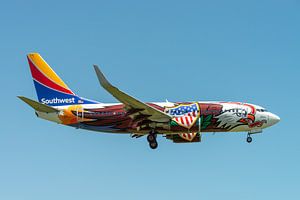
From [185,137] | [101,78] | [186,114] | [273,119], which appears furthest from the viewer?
[185,137]

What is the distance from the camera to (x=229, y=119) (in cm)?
7462

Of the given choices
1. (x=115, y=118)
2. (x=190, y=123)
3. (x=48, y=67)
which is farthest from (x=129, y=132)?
(x=48, y=67)

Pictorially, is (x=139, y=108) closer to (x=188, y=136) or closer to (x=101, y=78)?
(x=188, y=136)

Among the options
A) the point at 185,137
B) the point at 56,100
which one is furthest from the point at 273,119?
the point at 56,100

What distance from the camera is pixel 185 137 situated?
79.2m

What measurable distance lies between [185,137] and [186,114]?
557cm

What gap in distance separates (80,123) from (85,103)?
2.66m

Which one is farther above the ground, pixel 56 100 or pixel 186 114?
pixel 56 100

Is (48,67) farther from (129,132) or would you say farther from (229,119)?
(229,119)

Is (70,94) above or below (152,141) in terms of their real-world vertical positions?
above

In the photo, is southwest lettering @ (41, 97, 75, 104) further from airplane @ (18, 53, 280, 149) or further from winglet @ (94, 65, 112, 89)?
winglet @ (94, 65, 112, 89)

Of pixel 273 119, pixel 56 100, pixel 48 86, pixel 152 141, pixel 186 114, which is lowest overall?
pixel 152 141

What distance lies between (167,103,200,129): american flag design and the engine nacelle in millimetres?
4734

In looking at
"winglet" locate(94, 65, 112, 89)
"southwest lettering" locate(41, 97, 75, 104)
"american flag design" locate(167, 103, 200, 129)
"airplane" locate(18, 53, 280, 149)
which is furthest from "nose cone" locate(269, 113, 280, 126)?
"southwest lettering" locate(41, 97, 75, 104)
